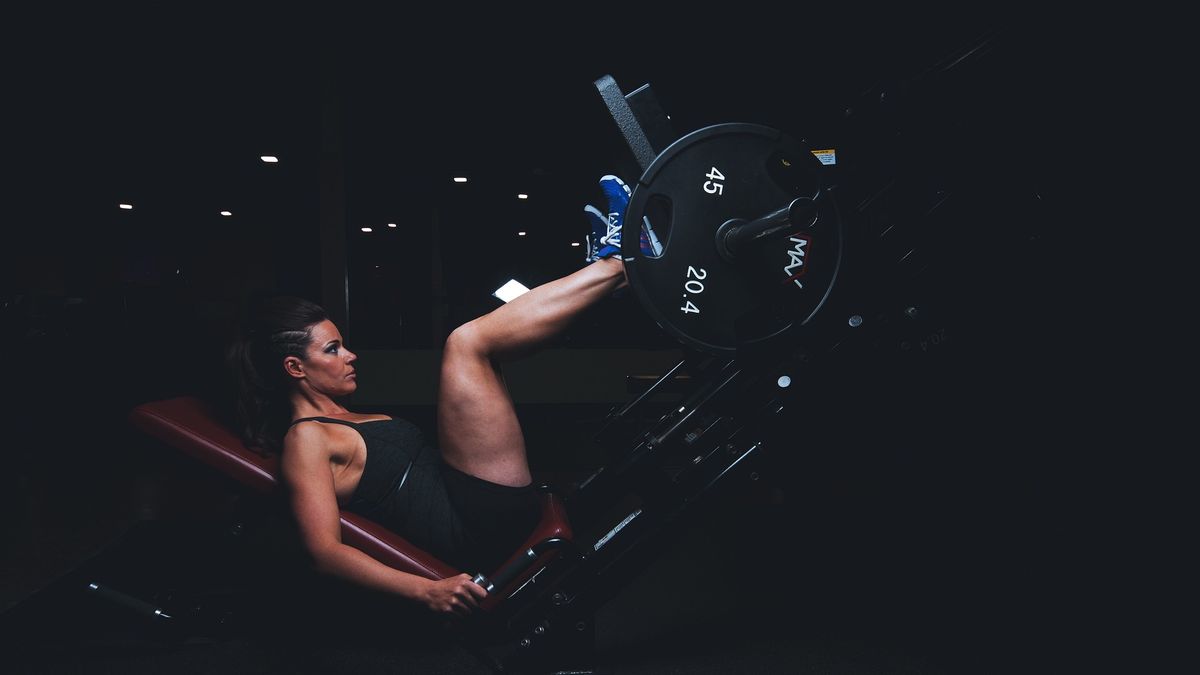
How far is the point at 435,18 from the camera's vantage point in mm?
3908

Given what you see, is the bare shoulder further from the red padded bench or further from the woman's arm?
the red padded bench

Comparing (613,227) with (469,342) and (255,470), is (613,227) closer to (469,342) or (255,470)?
(469,342)

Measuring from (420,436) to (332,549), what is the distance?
1.38 feet

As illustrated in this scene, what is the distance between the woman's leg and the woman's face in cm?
32

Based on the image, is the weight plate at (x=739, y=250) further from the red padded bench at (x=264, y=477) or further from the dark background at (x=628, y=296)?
the red padded bench at (x=264, y=477)

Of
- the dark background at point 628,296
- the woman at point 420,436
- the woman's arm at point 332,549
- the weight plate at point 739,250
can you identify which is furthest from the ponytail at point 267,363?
the weight plate at point 739,250

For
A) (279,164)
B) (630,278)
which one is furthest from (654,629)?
(279,164)

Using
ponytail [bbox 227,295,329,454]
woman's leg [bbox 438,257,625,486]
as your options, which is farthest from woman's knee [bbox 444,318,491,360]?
ponytail [bbox 227,295,329,454]

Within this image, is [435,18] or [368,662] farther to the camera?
[435,18]

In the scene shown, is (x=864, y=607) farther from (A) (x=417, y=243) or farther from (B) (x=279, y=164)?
(B) (x=279, y=164)

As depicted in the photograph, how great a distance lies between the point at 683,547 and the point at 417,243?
4733 millimetres

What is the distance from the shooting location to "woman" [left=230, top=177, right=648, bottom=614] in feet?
5.17

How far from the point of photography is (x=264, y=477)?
167 centimetres

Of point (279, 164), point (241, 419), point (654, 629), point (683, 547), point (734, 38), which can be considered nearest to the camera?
point (241, 419)
